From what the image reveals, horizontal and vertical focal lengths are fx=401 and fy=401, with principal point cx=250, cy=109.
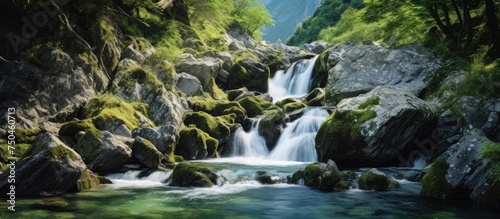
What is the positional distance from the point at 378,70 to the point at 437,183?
1310cm

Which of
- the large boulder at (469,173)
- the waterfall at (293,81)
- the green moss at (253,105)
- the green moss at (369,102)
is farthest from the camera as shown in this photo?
the waterfall at (293,81)

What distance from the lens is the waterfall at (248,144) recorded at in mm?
21734

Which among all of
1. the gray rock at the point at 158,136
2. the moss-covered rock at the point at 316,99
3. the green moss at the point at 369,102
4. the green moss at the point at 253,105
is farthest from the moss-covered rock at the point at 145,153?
the moss-covered rock at the point at 316,99

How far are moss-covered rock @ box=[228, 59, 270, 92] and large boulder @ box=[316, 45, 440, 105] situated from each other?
25.9 feet

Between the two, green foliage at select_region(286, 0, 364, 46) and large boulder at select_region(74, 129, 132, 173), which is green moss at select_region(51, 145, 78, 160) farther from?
green foliage at select_region(286, 0, 364, 46)

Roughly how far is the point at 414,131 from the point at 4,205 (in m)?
14.4

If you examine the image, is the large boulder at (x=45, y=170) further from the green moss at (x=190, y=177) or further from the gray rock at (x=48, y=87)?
the gray rock at (x=48, y=87)

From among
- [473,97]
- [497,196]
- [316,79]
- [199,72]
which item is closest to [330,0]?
[316,79]

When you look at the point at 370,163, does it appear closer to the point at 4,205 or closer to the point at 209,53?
the point at 4,205

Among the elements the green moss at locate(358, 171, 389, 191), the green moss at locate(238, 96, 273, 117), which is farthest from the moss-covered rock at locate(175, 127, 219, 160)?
the green moss at locate(358, 171, 389, 191)

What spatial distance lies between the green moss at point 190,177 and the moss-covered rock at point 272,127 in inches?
322

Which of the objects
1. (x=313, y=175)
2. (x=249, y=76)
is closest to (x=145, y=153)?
(x=313, y=175)

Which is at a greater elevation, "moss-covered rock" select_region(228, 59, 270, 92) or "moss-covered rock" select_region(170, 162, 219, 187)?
"moss-covered rock" select_region(228, 59, 270, 92)

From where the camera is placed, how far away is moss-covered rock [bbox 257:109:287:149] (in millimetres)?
22172
